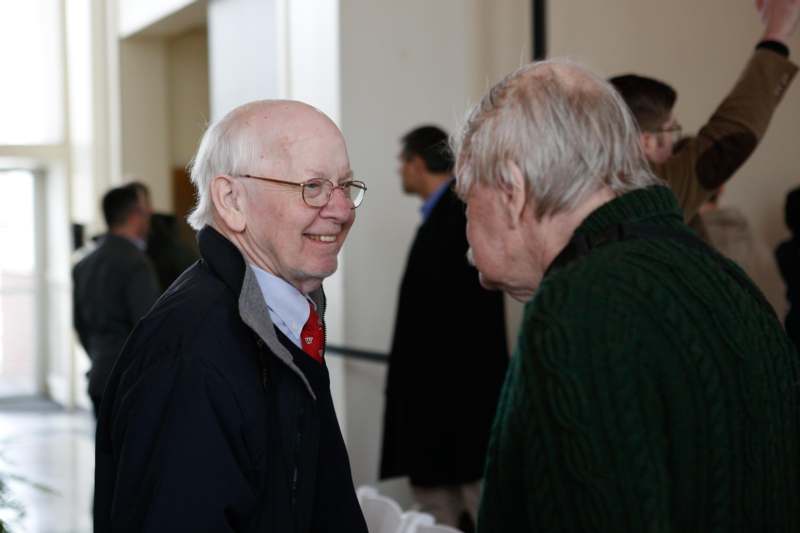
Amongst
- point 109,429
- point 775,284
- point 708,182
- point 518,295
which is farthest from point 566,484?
point 775,284

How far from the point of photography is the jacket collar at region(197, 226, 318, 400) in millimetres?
1484

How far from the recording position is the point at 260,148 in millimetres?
1580

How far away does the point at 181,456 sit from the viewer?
1391 mm

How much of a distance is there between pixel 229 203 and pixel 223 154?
0.08 meters

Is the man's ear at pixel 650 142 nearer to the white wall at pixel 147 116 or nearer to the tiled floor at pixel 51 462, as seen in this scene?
A: the tiled floor at pixel 51 462

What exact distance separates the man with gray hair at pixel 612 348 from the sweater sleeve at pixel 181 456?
362 mm

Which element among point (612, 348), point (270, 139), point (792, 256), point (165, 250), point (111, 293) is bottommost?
point (111, 293)

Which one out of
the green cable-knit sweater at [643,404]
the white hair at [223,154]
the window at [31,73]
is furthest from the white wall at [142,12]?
the green cable-knit sweater at [643,404]

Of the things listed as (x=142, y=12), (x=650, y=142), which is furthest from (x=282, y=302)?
(x=142, y=12)

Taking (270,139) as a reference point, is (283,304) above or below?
below

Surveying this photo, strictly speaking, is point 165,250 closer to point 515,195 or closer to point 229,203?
point 229,203

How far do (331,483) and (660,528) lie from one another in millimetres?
702

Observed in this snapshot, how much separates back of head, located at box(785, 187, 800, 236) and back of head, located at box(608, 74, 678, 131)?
5.36 ft

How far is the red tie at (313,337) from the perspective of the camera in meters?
1.66
